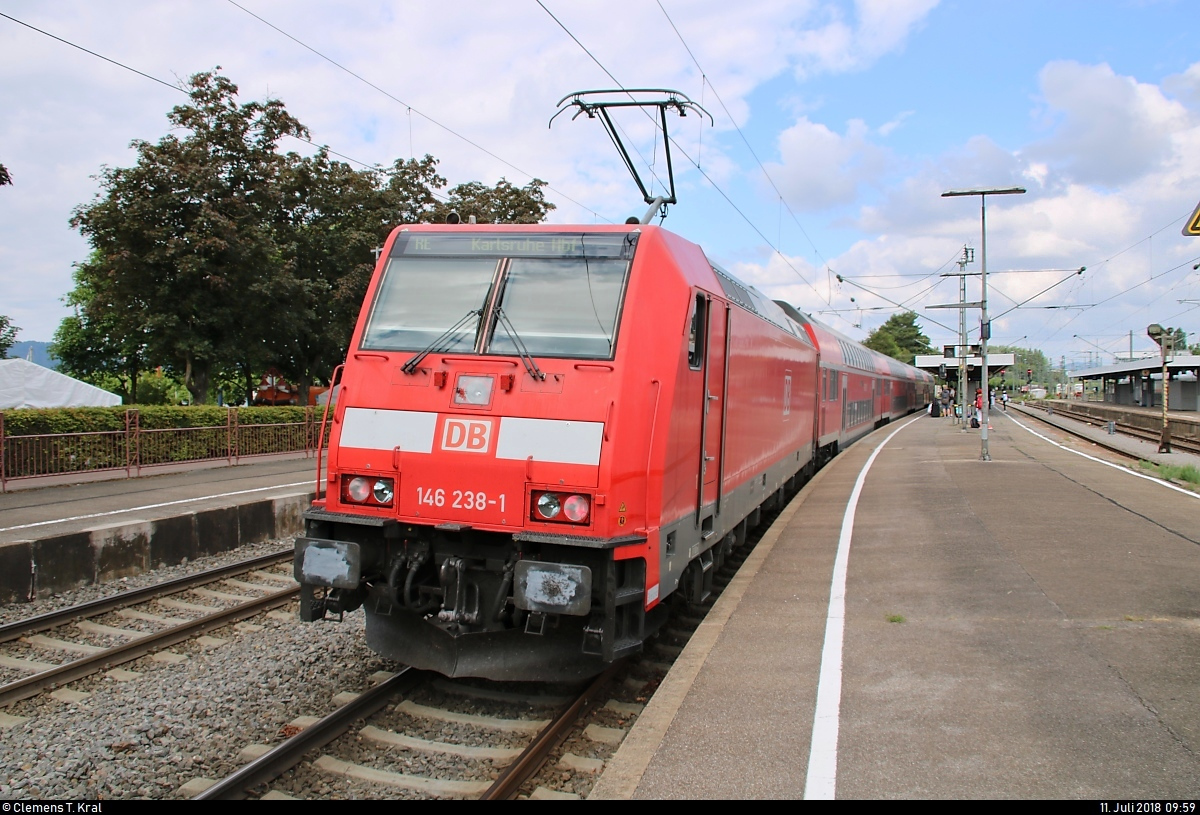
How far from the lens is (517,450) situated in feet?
18.0

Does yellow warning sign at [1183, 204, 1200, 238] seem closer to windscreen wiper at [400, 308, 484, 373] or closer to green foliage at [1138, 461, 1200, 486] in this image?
windscreen wiper at [400, 308, 484, 373]

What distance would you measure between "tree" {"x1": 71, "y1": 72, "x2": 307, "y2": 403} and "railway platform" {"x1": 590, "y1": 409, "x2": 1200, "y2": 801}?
21.1 m

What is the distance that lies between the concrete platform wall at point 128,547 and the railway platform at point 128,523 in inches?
0.4

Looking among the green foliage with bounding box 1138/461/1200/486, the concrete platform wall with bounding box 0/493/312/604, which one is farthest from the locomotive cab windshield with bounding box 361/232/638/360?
the green foliage with bounding box 1138/461/1200/486

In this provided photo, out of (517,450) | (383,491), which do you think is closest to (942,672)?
(517,450)

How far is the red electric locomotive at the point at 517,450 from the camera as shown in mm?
5348

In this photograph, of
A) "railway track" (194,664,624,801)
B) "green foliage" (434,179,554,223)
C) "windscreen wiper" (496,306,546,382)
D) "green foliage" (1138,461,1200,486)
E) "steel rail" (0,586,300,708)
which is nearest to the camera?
"railway track" (194,664,624,801)

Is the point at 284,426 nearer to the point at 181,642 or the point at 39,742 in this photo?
the point at 181,642

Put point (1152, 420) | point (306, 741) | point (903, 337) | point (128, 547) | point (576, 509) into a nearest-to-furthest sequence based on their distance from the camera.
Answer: point (306, 741) → point (576, 509) → point (128, 547) → point (1152, 420) → point (903, 337)

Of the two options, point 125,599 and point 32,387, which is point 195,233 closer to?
point 32,387

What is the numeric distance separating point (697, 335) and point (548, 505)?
202 cm

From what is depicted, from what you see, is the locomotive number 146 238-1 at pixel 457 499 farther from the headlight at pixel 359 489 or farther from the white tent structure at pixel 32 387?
the white tent structure at pixel 32 387

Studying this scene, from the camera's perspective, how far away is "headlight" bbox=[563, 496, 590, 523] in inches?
207

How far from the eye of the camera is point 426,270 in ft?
21.3
